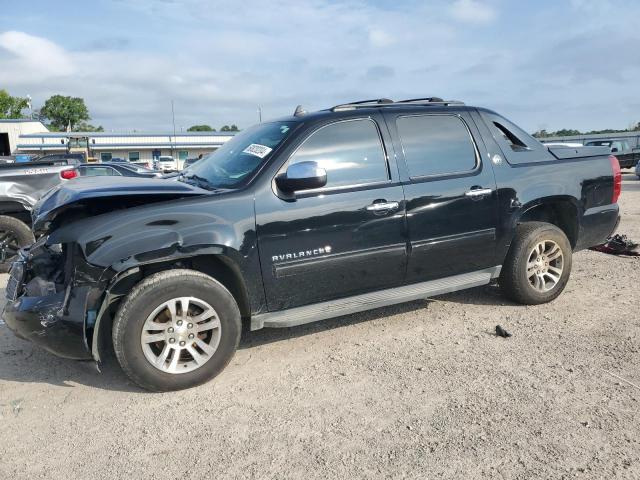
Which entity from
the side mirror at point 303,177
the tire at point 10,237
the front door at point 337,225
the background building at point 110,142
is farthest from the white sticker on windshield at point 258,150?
the background building at point 110,142

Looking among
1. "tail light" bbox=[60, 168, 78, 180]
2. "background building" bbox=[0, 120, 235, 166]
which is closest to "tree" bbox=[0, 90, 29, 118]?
"background building" bbox=[0, 120, 235, 166]

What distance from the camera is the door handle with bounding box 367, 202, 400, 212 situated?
12.4 ft

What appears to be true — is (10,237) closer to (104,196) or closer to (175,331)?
(104,196)

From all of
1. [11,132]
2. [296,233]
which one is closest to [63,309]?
[296,233]

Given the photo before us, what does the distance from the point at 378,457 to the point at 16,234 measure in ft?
20.5

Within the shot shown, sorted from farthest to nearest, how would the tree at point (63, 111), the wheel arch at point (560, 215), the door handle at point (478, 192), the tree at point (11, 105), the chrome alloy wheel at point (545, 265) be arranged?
the tree at point (63, 111) → the tree at point (11, 105) → the wheel arch at point (560, 215) → the chrome alloy wheel at point (545, 265) → the door handle at point (478, 192)

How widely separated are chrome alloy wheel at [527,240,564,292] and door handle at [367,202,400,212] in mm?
1548

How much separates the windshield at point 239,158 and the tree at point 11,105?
9713 cm

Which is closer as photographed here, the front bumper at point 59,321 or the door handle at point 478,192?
the front bumper at point 59,321

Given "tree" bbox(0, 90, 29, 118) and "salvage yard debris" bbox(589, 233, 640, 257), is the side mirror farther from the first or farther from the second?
"tree" bbox(0, 90, 29, 118)

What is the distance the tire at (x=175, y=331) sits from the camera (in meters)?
3.14

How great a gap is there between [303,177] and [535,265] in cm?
249

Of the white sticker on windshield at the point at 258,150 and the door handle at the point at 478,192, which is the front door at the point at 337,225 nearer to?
the white sticker on windshield at the point at 258,150

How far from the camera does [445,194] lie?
4074mm
